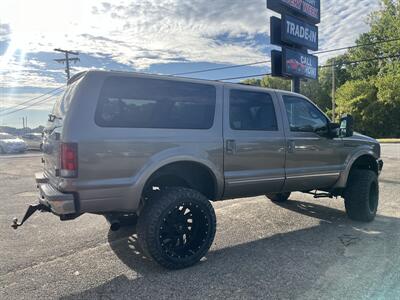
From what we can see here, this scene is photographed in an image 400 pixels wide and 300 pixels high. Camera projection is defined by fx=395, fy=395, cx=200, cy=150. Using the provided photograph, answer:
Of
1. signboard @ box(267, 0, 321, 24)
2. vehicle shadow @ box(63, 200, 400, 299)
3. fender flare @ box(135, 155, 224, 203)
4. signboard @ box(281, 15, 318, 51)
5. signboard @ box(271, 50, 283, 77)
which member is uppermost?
signboard @ box(267, 0, 321, 24)

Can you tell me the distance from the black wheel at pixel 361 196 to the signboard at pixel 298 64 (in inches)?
296

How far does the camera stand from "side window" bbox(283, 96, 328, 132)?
540 cm

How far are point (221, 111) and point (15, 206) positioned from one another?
4749mm

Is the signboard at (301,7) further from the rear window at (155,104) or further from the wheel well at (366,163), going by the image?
the rear window at (155,104)

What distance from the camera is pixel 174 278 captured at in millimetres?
3910

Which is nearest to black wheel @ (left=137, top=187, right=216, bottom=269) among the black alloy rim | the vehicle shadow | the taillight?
the black alloy rim

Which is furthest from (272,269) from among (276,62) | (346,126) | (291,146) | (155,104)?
(276,62)

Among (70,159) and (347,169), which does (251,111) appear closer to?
(347,169)

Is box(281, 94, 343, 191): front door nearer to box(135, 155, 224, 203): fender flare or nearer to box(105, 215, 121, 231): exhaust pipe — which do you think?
box(135, 155, 224, 203): fender flare

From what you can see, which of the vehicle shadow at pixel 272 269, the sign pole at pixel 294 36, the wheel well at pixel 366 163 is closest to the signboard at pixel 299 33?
the sign pole at pixel 294 36

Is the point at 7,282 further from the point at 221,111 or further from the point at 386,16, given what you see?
the point at 386,16

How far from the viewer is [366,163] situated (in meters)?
6.61

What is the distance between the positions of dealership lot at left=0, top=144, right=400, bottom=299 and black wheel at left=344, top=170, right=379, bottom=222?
152mm

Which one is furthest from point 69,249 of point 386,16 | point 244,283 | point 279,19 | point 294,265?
point 386,16
